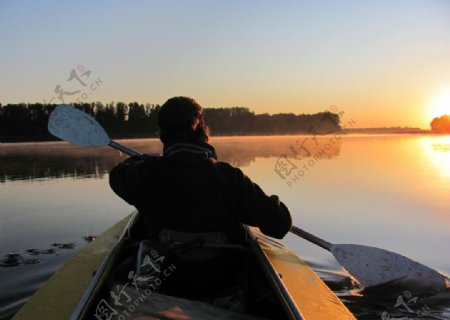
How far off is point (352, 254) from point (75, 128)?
3245mm

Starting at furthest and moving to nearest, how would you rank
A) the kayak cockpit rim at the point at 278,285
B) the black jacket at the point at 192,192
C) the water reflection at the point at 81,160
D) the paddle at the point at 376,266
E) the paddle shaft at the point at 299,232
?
the water reflection at the point at 81,160 → the paddle at the point at 376,266 → the paddle shaft at the point at 299,232 → the black jacket at the point at 192,192 → the kayak cockpit rim at the point at 278,285

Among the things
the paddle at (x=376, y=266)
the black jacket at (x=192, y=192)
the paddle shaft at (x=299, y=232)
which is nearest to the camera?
the black jacket at (x=192, y=192)

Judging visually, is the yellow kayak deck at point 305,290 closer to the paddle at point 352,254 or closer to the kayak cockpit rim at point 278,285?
the kayak cockpit rim at point 278,285

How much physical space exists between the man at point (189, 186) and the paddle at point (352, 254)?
1.99 metres

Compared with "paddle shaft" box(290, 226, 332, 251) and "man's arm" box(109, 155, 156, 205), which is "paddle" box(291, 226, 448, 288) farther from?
"man's arm" box(109, 155, 156, 205)

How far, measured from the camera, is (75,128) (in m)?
5.06

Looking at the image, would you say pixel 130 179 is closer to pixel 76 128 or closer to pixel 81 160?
pixel 76 128

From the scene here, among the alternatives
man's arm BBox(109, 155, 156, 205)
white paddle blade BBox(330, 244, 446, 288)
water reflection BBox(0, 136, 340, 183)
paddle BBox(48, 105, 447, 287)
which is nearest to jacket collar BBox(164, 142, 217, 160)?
man's arm BBox(109, 155, 156, 205)

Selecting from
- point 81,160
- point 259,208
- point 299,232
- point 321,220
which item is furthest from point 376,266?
point 81,160

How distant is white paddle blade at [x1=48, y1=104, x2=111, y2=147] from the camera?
497 cm

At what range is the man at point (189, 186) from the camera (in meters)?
2.71

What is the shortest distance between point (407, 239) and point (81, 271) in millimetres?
5302

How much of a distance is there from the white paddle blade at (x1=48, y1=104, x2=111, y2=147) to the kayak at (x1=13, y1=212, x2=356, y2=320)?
1.78 meters

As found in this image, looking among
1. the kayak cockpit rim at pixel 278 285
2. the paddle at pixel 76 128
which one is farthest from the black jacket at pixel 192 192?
the paddle at pixel 76 128
